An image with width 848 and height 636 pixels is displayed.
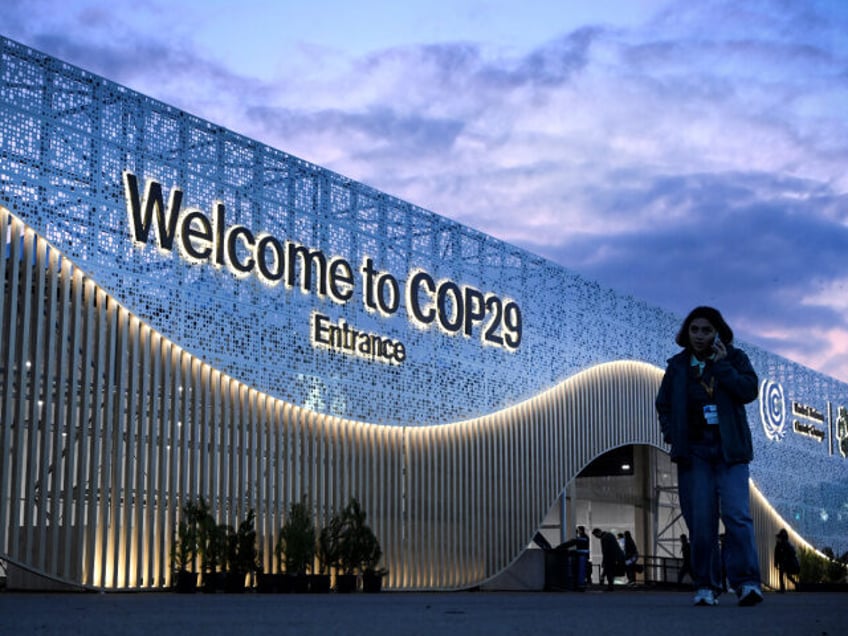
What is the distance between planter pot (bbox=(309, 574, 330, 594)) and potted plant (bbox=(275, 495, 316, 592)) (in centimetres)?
11

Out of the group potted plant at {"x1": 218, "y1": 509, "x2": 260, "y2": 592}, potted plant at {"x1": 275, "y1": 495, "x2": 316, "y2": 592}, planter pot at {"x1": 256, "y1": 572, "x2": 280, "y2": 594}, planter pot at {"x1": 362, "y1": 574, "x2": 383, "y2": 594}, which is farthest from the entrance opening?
potted plant at {"x1": 218, "y1": 509, "x2": 260, "y2": 592}

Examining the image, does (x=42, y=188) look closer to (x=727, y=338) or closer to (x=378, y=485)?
(x=378, y=485)

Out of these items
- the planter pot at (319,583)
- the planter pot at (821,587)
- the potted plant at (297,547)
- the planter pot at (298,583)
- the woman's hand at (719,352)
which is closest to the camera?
the woman's hand at (719,352)

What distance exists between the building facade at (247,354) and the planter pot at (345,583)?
116cm

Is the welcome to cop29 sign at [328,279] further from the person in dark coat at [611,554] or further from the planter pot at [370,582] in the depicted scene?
the person in dark coat at [611,554]

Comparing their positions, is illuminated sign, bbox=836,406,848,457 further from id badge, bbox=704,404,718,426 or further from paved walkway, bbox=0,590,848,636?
paved walkway, bbox=0,590,848,636

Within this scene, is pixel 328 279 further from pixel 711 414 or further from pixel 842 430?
pixel 842 430

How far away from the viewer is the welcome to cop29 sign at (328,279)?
16500mm

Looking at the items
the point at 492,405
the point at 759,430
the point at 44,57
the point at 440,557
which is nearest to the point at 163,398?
the point at 44,57

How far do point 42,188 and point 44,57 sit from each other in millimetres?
1725

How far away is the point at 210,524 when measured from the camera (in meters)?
15.5

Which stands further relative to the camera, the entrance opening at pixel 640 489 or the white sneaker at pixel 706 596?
the entrance opening at pixel 640 489

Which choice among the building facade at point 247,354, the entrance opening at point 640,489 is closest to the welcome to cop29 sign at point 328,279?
the building facade at point 247,354

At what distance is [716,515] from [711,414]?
744 millimetres
